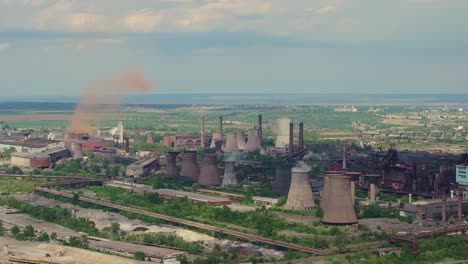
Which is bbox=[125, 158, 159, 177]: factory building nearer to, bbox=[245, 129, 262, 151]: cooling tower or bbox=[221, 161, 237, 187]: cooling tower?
bbox=[221, 161, 237, 187]: cooling tower

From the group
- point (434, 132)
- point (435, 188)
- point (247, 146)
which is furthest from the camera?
point (434, 132)

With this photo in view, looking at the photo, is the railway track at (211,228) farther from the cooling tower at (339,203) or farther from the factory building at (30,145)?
the factory building at (30,145)

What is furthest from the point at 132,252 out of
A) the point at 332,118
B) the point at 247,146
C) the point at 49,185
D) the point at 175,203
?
the point at 332,118

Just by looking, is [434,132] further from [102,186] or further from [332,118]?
[102,186]

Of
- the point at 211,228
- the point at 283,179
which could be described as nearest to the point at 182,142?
the point at 283,179

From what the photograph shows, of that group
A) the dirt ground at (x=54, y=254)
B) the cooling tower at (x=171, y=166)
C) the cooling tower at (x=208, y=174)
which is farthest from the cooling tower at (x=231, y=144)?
the dirt ground at (x=54, y=254)

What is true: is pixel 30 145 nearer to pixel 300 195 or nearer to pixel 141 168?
pixel 141 168
